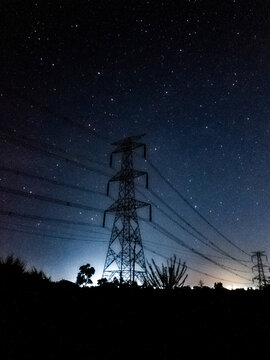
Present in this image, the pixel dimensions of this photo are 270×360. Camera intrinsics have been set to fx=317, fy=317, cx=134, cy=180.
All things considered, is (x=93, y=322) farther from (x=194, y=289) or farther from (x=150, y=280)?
(x=150, y=280)

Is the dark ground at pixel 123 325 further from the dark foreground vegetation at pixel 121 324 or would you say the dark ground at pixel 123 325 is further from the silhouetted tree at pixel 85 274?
the silhouetted tree at pixel 85 274

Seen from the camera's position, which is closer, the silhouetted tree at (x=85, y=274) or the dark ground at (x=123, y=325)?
the dark ground at (x=123, y=325)

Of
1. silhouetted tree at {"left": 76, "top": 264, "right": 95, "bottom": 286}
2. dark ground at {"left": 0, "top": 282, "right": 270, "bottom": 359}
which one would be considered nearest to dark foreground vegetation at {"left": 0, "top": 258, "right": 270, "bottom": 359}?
dark ground at {"left": 0, "top": 282, "right": 270, "bottom": 359}

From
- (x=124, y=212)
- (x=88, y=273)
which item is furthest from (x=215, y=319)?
(x=88, y=273)

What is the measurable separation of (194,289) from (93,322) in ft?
8.71

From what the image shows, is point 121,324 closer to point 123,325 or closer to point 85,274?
point 123,325

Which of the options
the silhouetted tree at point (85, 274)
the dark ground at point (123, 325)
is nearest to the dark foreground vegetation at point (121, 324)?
the dark ground at point (123, 325)

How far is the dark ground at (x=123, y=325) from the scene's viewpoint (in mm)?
6867

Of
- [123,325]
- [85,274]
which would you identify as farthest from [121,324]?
[85,274]

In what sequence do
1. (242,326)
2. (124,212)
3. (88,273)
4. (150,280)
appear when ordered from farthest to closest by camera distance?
(88,273), (124,212), (150,280), (242,326)

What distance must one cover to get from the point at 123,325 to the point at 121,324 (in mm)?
50

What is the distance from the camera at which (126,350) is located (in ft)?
22.6

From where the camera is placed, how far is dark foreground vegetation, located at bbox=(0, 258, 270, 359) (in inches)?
270

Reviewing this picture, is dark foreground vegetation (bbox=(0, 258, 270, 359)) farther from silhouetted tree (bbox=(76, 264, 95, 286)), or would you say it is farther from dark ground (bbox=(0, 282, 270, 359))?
silhouetted tree (bbox=(76, 264, 95, 286))
